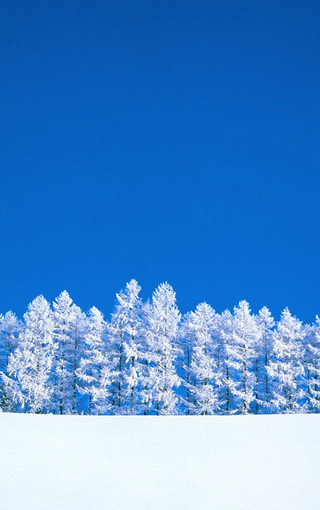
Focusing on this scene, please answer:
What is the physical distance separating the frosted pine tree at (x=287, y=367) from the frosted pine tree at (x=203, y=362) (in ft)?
13.8

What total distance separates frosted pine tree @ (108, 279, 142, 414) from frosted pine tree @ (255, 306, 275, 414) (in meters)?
8.19

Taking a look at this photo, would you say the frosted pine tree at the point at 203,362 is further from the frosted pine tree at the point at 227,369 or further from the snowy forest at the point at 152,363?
the frosted pine tree at the point at 227,369

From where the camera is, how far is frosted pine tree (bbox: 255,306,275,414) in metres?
29.4

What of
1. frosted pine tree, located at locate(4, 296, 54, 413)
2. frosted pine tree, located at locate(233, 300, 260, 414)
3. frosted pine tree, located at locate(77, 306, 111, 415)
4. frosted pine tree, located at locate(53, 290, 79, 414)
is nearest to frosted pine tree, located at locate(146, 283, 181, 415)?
frosted pine tree, located at locate(77, 306, 111, 415)

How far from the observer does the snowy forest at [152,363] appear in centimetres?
2731

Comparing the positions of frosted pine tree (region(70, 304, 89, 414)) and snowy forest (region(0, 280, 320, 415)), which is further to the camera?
frosted pine tree (region(70, 304, 89, 414))

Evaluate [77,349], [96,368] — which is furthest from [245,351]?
[77,349]

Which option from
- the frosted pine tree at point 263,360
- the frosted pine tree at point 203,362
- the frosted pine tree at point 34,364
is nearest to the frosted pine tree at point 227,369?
the frosted pine tree at point 203,362

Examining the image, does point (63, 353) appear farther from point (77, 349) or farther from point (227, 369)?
point (227, 369)
